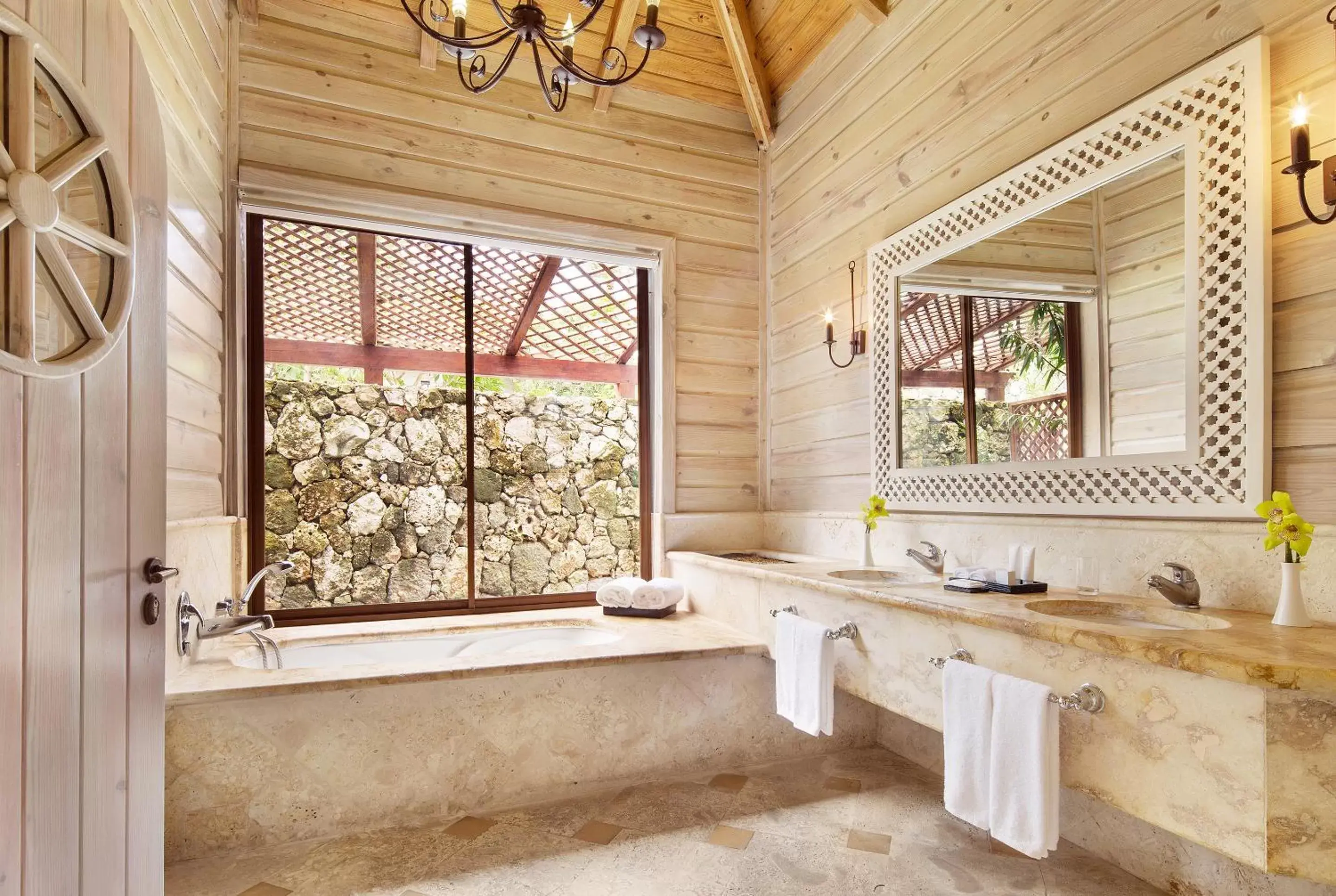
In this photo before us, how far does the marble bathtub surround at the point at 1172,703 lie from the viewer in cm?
105

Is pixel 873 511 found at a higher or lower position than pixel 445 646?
higher

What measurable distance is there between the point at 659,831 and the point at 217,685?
4.39 feet

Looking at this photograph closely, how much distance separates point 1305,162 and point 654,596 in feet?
8.09

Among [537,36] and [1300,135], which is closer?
[1300,135]

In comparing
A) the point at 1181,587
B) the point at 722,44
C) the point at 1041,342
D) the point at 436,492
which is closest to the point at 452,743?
the point at 1181,587

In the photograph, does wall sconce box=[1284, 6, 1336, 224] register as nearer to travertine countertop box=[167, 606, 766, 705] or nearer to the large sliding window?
travertine countertop box=[167, 606, 766, 705]

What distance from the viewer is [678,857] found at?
1.96m

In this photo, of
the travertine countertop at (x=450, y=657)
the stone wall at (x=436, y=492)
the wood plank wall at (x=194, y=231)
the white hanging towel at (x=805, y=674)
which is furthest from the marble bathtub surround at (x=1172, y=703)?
the stone wall at (x=436, y=492)

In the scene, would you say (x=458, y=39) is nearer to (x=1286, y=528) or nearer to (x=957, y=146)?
(x=957, y=146)

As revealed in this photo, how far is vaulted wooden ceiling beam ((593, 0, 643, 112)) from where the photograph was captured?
3.01m

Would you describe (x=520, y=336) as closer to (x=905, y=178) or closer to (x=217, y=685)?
(x=905, y=178)

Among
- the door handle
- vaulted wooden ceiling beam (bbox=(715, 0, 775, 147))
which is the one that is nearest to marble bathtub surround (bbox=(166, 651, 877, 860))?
the door handle

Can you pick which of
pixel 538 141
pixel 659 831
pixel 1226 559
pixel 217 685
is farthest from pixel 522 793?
pixel 538 141

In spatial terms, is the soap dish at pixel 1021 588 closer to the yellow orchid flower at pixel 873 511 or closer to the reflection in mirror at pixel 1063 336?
the reflection in mirror at pixel 1063 336
